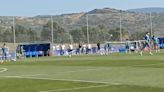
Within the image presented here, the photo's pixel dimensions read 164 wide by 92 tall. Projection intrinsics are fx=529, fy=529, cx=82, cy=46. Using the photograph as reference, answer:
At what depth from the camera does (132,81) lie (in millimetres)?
16484

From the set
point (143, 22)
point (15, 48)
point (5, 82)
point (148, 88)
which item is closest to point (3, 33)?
point (15, 48)

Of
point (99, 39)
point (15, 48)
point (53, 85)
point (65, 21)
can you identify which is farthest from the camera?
point (65, 21)

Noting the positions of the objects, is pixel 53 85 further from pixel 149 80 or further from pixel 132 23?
pixel 132 23

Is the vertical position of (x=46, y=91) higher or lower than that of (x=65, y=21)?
lower

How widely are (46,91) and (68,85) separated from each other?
5.14 ft

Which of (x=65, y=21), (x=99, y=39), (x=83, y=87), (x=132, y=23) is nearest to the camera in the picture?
(x=83, y=87)

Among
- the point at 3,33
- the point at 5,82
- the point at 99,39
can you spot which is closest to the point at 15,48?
the point at 3,33

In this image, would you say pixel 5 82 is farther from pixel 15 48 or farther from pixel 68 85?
pixel 15 48

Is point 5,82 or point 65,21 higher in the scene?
point 65,21

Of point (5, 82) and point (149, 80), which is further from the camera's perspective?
point (5, 82)

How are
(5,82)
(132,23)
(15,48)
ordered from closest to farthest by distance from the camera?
(5,82) < (15,48) < (132,23)

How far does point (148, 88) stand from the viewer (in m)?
14.4

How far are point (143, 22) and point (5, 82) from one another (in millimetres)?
70562

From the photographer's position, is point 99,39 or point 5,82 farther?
point 99,39
